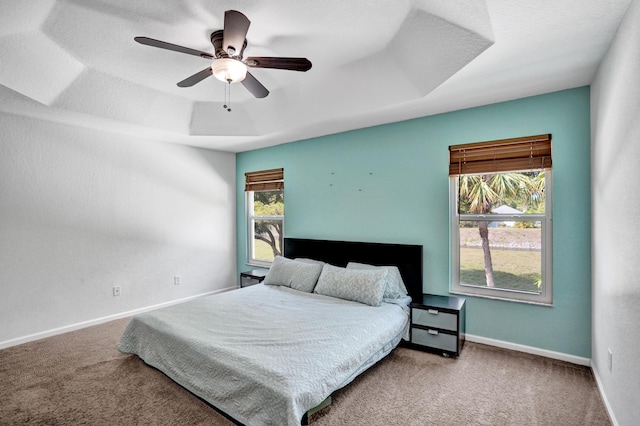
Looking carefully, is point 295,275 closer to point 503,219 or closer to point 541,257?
point 503,219

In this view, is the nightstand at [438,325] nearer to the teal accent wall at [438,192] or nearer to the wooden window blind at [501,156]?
the teal accent wall at [438,192]

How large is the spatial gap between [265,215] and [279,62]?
10.8 ft

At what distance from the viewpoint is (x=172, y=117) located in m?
3.66

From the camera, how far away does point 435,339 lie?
2.92 m

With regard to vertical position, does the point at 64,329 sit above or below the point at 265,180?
below

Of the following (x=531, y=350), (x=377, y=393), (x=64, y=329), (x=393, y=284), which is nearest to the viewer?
(x=377, y=393)

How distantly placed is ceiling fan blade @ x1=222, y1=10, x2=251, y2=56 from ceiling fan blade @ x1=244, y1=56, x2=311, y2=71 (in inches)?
4.1

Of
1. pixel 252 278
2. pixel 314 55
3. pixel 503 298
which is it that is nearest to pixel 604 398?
pixel 503 298

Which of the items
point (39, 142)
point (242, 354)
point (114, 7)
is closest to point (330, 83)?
point (114, 7)

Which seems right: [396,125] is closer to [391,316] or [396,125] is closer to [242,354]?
[391,316]

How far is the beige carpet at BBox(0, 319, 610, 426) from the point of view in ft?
6.68

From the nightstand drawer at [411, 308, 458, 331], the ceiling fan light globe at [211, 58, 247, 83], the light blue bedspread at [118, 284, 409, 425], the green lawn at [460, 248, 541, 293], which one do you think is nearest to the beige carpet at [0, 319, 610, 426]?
the light blue bedspread at [118, 284, 409, 425]

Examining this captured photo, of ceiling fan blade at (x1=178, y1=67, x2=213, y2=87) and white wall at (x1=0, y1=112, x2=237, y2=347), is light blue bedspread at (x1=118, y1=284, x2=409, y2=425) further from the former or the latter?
ceiling fan blade at (x1=178, y1=67, x2=213, y2=87)

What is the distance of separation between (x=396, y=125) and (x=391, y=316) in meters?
2.08
